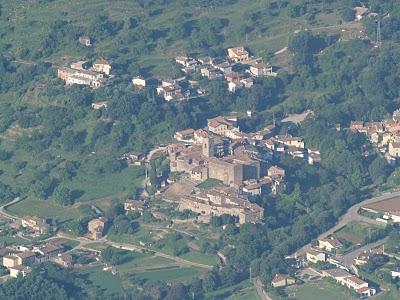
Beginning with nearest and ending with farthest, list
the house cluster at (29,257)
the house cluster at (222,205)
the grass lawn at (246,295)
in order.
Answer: the grass lawn at (246,295)
the house cluster at (29,257)
the house cluster at (222,205)

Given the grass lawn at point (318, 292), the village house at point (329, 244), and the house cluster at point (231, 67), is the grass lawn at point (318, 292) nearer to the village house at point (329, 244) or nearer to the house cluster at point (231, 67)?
the village house at point (329, 244)

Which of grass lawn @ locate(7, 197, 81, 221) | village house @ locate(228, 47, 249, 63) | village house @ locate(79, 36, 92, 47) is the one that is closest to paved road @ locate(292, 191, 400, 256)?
grass lawn @ locate(7, 197, 81, 221)

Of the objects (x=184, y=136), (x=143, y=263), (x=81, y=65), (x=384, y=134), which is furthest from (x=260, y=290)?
(x=81, y=65)

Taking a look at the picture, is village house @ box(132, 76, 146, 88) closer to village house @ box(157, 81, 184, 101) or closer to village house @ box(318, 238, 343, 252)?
village house @ box(157, 81, 184, 101)

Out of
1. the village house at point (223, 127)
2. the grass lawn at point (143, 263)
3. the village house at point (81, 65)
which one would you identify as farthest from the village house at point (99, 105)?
the grass lawn at point (143, 263)

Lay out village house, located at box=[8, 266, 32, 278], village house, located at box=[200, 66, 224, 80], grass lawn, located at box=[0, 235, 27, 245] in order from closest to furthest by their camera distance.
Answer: village house, located at box=[8, 266, 32, 278], grass lawn, located at box=[0, 235, 27, 245], village house, located at box=[200, 66, 224, 80]

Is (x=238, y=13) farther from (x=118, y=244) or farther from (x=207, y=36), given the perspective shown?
(x=118, y=244)

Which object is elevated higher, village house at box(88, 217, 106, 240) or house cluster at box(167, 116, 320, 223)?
house cluster at box(167, 116, 320, 223)

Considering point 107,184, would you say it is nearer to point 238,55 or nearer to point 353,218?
point 353,218
